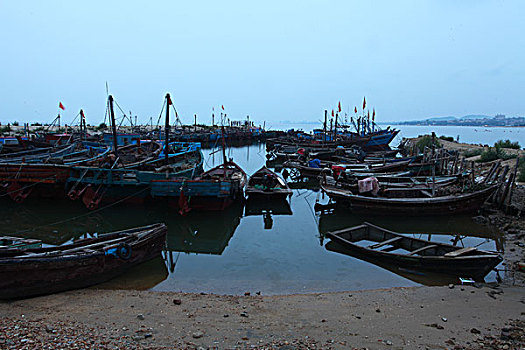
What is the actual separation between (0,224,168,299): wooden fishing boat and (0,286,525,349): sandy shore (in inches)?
11.1

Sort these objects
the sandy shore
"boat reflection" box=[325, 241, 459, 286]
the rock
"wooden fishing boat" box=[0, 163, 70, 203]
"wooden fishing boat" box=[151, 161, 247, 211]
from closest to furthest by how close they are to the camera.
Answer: the sandy shore < the rock < "boat reflection" box=[325, 241, 459, 286] < "wooden fishing boat" box=[151, 161, 247, 211] < "wooden fishing boat" box=[0, 163, 70, 203]

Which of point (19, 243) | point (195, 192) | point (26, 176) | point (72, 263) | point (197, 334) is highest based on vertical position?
point (26, 176)

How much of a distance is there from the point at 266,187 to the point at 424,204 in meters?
7.42

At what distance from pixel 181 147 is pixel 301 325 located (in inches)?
902

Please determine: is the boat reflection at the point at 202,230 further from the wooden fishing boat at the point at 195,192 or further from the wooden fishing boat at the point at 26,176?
the wooden fishing boat at the point at 26,176

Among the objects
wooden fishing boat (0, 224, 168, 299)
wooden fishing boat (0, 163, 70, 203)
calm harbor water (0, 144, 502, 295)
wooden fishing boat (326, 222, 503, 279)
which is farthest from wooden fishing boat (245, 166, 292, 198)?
wooden fishing boat (0, 163, 70, 203)

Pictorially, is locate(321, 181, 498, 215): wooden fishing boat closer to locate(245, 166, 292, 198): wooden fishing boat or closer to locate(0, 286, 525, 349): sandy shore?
locate(245, 166, 292, 198): wooden fishing boat

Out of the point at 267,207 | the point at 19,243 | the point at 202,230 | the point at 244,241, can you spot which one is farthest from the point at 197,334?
the point at 267,207

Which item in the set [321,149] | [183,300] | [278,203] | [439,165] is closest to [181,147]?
[278,203]

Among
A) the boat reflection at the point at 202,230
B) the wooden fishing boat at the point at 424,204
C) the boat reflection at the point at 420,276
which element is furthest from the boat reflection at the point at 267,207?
the boat reflection at the point at 420,276

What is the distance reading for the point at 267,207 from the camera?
1816 centimetres

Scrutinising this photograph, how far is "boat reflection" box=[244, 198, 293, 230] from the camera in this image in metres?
17.0

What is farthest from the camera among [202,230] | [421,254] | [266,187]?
[266,187]

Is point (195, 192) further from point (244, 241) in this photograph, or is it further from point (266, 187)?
point (266, 187)
